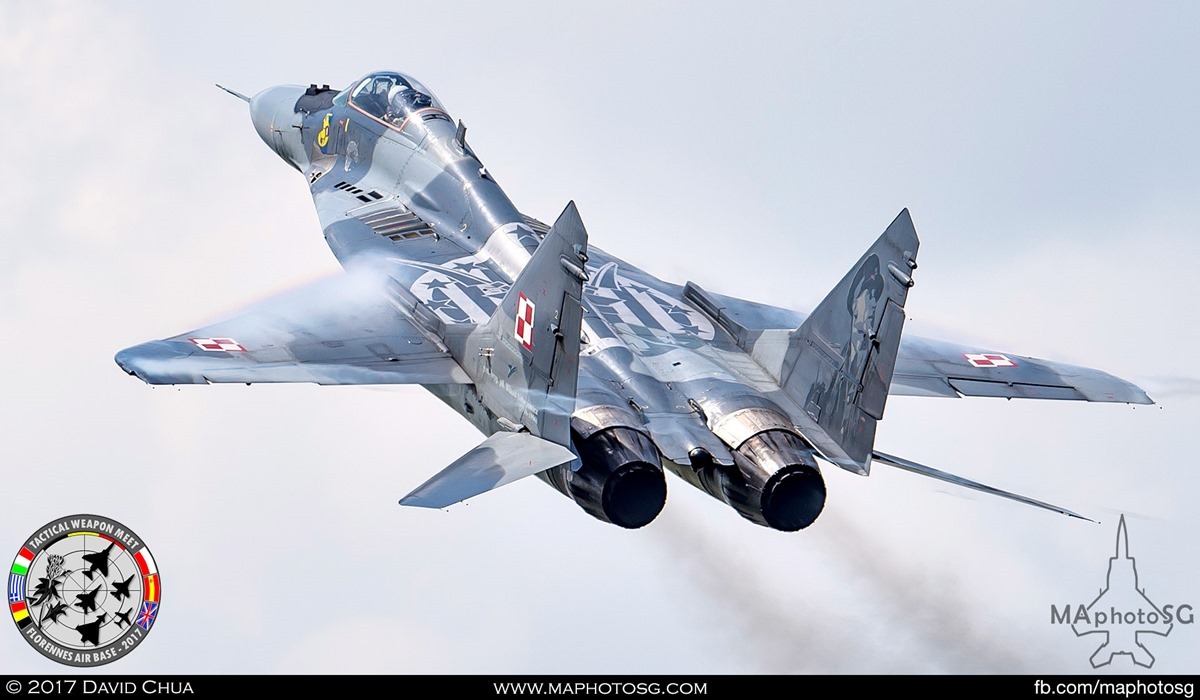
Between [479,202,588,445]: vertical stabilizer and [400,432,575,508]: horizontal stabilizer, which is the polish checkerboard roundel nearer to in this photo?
[479,202,588,445]: vertical stabilizer

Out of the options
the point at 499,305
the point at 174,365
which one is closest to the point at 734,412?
the point at 499,305

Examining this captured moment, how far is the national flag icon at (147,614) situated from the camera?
20.1 m

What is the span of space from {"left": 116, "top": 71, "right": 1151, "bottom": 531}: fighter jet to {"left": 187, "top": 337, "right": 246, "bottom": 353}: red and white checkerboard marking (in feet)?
0.11

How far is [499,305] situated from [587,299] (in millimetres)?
2349

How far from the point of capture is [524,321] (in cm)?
2094

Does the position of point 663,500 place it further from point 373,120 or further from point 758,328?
point 373,120

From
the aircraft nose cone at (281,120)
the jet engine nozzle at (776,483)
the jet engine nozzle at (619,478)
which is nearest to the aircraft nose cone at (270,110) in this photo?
the aircraft nose cone at (281,120)

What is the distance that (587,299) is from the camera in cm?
2383

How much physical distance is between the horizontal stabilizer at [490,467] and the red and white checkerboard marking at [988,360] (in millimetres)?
6295

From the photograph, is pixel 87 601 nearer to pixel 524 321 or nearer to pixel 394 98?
pixel 524 321

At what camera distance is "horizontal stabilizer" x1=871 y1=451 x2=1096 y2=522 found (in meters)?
20.5

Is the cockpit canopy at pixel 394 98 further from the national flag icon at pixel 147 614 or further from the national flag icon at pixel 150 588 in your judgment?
the national flag icon at pixel 147 614

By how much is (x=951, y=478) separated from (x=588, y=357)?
431cm

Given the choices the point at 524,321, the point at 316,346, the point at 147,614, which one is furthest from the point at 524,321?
the point at 147,614
